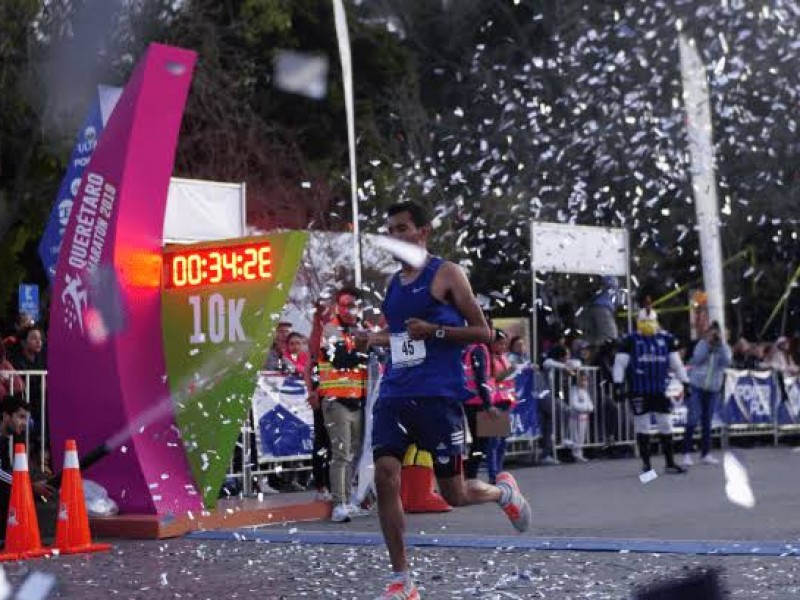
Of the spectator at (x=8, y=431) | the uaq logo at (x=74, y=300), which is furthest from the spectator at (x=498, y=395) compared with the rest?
the spectator at (x=8, y=431)

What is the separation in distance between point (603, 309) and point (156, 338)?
1309 cm

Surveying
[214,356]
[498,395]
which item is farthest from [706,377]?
[214,356]

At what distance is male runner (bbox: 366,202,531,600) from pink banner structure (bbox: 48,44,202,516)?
4301 mm

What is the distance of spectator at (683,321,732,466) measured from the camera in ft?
67.1

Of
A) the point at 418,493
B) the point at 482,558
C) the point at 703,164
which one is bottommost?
the point at 482,558

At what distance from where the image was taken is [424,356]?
8336 millimetres

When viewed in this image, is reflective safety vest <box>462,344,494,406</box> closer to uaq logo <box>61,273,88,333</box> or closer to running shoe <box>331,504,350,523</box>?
running shoe <box>331,504,350,523</box>

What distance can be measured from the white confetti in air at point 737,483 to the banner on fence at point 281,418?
14.0ft

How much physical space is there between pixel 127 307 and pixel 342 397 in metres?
1.95

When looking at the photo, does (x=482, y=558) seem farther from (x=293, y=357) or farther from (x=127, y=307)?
(x=293, y=357)

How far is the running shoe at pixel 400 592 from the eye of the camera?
25.4ft

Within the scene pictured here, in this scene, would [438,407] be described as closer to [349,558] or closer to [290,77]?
[349,558]

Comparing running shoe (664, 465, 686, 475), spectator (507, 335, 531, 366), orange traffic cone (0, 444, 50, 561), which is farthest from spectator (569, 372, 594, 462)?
orange traffic cone (0, 444, 50, 561)

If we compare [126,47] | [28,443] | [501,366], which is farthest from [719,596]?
[126,47]
